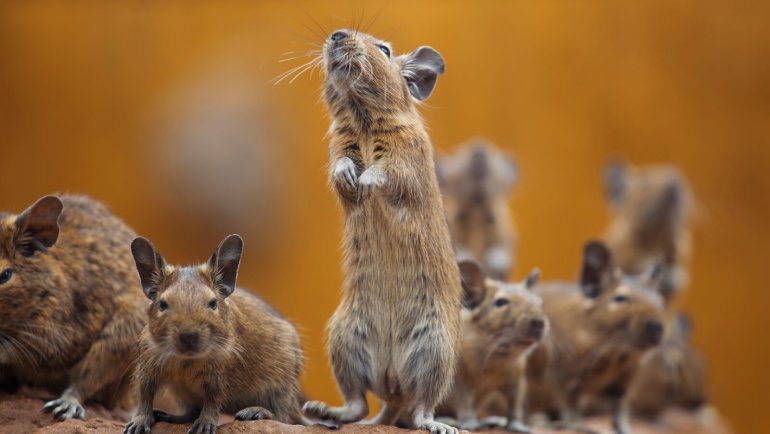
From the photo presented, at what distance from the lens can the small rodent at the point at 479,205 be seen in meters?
9.23

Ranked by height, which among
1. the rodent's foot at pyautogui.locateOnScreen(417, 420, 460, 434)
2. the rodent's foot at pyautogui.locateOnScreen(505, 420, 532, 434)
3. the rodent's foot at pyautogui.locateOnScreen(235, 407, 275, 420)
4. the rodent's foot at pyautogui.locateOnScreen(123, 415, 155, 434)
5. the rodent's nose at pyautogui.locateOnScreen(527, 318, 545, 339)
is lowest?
the rodent's foot at pyautogui.locateOnScreen(123, 415, 155, 434)

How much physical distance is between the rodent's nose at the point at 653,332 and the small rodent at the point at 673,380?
1.41 metres

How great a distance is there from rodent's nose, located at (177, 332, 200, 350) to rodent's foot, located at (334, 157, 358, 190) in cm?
109

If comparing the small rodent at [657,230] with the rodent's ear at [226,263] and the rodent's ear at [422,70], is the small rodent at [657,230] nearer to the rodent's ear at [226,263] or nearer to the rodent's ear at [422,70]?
the rodent's ear at [422,70]

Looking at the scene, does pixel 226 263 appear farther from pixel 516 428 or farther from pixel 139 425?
pixel 516 428

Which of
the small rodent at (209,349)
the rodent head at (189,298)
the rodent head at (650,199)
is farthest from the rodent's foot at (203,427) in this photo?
the rodent head at (650,199)

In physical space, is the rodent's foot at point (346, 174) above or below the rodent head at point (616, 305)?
below

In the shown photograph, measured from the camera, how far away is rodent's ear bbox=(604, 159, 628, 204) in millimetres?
9883

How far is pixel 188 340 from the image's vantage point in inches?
162

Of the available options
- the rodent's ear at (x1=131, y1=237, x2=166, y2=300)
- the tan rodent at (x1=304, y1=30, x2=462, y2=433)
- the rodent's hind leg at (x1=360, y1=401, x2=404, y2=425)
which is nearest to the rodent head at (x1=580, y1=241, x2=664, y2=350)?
the tan rodent at (x1=304, y1=30, x2=462, y2=433)

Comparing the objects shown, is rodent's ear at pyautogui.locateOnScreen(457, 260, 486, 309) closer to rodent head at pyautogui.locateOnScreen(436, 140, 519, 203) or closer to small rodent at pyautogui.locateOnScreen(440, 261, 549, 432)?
small rodent at pyautogui.locateOnScreen(440, 261, 549, 432)

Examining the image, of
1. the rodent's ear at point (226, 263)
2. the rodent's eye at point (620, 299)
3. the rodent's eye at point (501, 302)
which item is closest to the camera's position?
the rodent's ear at point (226, 263)

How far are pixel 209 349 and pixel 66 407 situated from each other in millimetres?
1137

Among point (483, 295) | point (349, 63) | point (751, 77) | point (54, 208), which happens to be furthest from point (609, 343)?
point (751, 77)
